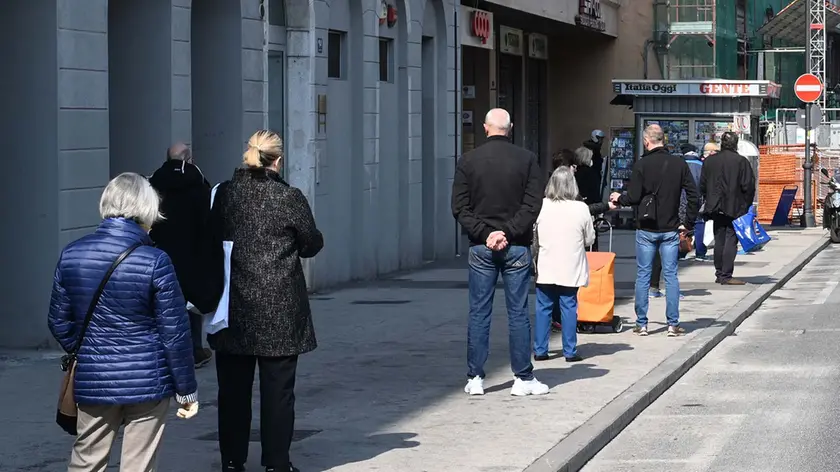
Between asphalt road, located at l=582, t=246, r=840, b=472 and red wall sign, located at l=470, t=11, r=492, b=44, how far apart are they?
12120 millimetres

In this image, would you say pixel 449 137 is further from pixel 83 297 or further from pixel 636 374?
pixel 83 297

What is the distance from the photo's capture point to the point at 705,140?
29.9 metres

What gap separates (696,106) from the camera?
30.2m

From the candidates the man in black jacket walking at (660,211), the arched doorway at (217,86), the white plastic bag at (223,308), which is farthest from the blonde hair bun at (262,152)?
the arched doorway at (217,86)

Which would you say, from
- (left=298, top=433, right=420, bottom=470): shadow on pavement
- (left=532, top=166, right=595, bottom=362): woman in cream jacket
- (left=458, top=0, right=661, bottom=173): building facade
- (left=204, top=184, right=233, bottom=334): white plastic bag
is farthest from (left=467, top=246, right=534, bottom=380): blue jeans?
(left=458, top=0, right=661, bottom=173): building facade

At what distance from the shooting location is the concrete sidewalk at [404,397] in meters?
8.44

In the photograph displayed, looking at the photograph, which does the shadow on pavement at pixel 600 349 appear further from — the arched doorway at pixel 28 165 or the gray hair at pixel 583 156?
the arched doorway at pixel 28 165

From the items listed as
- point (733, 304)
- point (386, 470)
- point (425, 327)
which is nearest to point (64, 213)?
point (425, 327)

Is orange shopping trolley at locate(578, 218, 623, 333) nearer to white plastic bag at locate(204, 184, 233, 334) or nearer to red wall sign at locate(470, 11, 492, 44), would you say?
white plastic bag at locate(204, 184, 233, 334)

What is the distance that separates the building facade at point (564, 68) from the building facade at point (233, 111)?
10.4m

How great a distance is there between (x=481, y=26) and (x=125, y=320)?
21282 millimetres

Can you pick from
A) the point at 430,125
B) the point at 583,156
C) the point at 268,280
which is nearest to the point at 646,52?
the point at 430,125

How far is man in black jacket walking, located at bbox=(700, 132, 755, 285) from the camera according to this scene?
18.9m

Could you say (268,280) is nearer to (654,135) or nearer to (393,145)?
(654,135)
